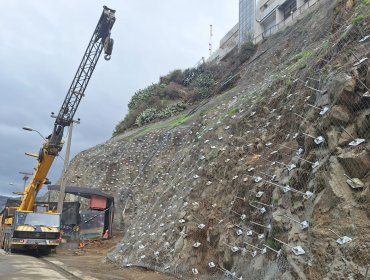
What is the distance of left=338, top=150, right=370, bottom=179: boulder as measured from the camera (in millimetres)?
7402

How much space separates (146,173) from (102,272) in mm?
17430

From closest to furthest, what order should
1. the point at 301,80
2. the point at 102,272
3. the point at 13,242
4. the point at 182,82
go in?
the point at 301,80
the point at 102,272
the point at 13,242
the point at 182,82

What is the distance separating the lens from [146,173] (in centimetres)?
3200

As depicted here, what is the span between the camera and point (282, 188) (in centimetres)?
919

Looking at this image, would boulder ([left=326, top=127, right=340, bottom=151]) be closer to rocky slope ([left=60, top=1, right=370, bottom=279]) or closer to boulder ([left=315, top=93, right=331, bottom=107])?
rocky slope ([left=60, top=1, right=370, bottom=279])

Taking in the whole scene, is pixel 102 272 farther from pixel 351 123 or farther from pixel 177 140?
pixel 177 140

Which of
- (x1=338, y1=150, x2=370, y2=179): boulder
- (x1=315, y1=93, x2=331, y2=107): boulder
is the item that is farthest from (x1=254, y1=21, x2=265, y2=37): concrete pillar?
(x1=338, y1=150, x2=370, y2=179): boulder

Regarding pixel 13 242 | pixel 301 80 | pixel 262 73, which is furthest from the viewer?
pixel 262 73

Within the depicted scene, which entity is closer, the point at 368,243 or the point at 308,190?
the point at 368,243

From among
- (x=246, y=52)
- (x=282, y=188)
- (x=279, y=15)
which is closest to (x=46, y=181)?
(x=282, y=188)

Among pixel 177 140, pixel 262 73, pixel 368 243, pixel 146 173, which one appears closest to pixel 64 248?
pixel 146 173

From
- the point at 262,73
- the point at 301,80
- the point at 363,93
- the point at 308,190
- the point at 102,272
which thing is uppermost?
the point at 262,73

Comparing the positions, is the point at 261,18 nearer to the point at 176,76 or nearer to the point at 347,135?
the point at 176,76

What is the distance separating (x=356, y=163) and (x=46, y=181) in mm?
18872
